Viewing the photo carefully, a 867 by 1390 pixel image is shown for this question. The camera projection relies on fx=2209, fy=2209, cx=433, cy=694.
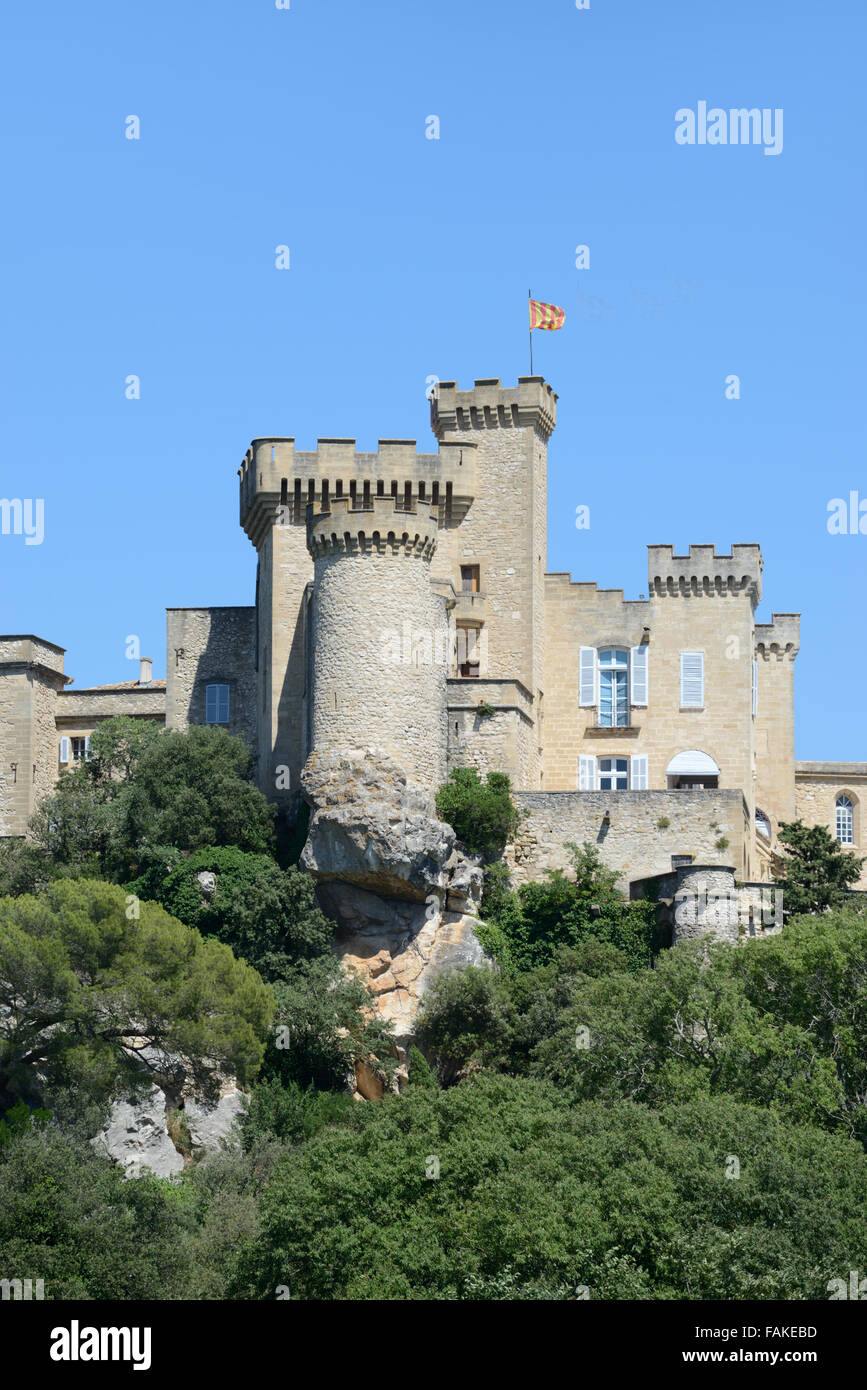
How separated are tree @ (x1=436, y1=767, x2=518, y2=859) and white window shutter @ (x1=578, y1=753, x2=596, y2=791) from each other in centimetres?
574

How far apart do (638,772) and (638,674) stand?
2.47 m

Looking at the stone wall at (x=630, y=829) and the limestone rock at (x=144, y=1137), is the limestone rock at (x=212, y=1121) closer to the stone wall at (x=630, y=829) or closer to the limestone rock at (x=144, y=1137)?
the limestone rock at (x=144, y=1137)

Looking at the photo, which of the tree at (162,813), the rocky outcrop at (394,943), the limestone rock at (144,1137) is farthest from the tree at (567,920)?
the limestone rock at (144,1137)

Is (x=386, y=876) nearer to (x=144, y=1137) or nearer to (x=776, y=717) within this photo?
(x=144, y=1137)

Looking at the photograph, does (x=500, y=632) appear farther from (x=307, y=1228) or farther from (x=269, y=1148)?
(x=307, y=1228)

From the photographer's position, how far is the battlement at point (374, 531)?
47.6 meters

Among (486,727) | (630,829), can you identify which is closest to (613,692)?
(486,727)

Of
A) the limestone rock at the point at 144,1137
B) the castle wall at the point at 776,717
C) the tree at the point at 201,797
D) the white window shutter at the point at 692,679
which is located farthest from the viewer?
the castle wall at the point at 776,717

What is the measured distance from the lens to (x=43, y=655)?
57.3 metres

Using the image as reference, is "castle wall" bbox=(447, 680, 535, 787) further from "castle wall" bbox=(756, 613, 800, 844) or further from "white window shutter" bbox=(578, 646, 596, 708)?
"castle wall" bbox=(756, 613, 800, 844)

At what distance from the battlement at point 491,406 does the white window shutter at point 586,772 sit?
8.32 meters

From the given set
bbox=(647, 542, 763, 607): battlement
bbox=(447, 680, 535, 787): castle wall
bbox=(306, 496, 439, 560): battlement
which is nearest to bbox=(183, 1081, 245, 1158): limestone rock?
bbox=(447, 680, 535, 787): castle wall

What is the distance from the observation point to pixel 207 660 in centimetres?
5569
